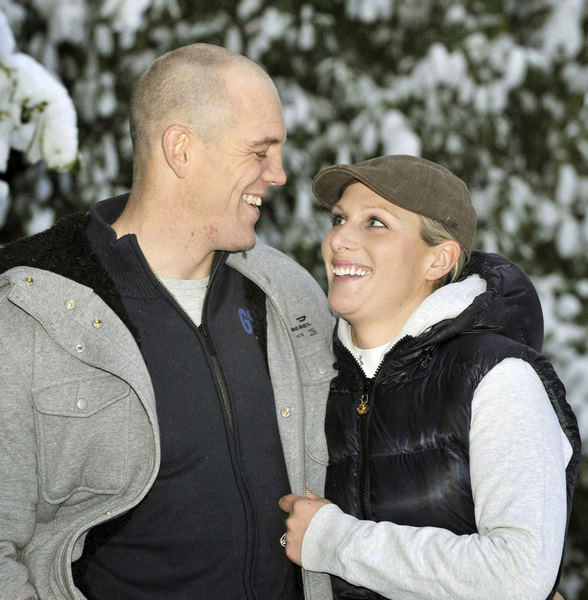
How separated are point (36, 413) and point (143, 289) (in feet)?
1.35

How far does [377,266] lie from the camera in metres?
2.06

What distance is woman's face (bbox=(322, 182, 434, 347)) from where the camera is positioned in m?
2.06

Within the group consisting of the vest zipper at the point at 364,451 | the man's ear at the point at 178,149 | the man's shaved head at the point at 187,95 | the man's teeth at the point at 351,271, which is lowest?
the vest zipper at the point at 364,451

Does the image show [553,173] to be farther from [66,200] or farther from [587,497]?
[66,200]

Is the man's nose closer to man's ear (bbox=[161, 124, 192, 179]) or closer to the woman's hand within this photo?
man's ear (bbox=[161, 124, 192, 179])

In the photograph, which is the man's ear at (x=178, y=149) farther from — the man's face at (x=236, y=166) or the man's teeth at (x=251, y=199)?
the man's teeth at (x=251, y=199)

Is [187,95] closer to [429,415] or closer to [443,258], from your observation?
[443,258]

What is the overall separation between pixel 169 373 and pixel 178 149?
585mm

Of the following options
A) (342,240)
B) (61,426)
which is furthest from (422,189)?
(61,426)

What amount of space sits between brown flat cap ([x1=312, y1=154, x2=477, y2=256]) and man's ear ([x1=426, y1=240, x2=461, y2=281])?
22mm

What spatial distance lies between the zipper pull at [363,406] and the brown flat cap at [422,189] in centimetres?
43

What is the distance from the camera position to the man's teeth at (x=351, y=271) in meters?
2.08

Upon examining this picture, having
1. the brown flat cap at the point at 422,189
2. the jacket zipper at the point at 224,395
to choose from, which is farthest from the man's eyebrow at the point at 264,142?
the jacket zipper at the point at 224,395

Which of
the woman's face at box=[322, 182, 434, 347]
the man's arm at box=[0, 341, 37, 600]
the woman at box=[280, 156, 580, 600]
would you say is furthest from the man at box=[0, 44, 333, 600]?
the woman's face at box=[322, 182, 434, 347]
